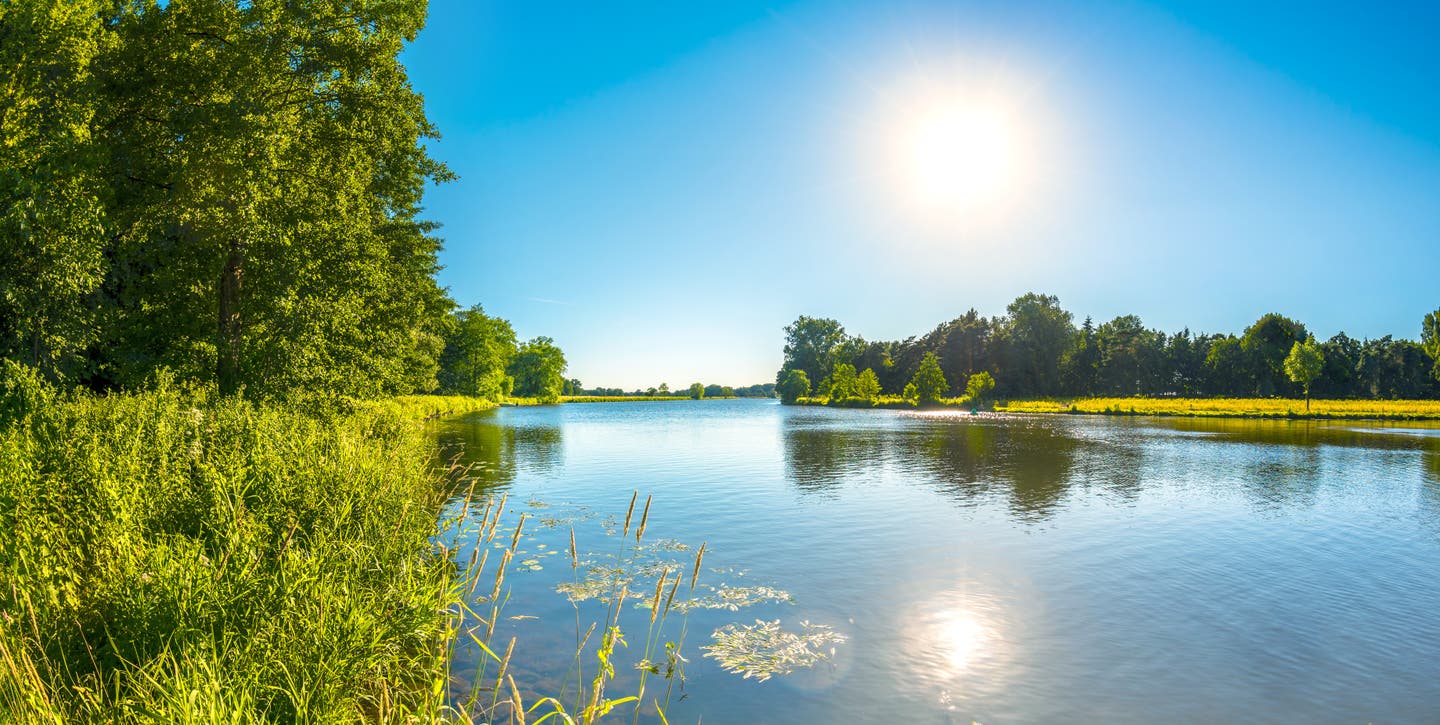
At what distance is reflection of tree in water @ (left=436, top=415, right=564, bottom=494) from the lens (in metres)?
25.6

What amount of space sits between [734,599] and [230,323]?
69.7ft

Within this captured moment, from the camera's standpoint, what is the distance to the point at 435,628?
6938mm

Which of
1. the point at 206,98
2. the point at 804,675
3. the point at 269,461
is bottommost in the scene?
the point at 804,675

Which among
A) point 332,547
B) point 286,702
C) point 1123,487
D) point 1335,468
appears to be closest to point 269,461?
point 332,547

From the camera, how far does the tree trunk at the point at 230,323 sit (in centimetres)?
2181

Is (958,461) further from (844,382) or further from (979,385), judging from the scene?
(844,382)

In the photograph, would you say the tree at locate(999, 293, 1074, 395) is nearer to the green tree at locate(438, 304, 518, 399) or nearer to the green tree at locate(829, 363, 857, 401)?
the green tree at locate(829, 363, 857, 401)

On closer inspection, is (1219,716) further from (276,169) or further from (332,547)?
(276,169)

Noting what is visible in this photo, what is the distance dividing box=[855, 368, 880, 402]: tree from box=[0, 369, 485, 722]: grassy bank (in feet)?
387

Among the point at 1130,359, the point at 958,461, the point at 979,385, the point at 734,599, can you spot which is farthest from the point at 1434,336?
the point at 734,599

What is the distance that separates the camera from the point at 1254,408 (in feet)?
256

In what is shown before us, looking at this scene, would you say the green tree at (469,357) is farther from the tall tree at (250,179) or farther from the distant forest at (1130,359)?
the distant forest at (1130,359)

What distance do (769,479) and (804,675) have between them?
1778 centimetres

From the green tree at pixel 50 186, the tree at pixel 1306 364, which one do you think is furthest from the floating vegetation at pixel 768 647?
the tree at pixel 1306 364
